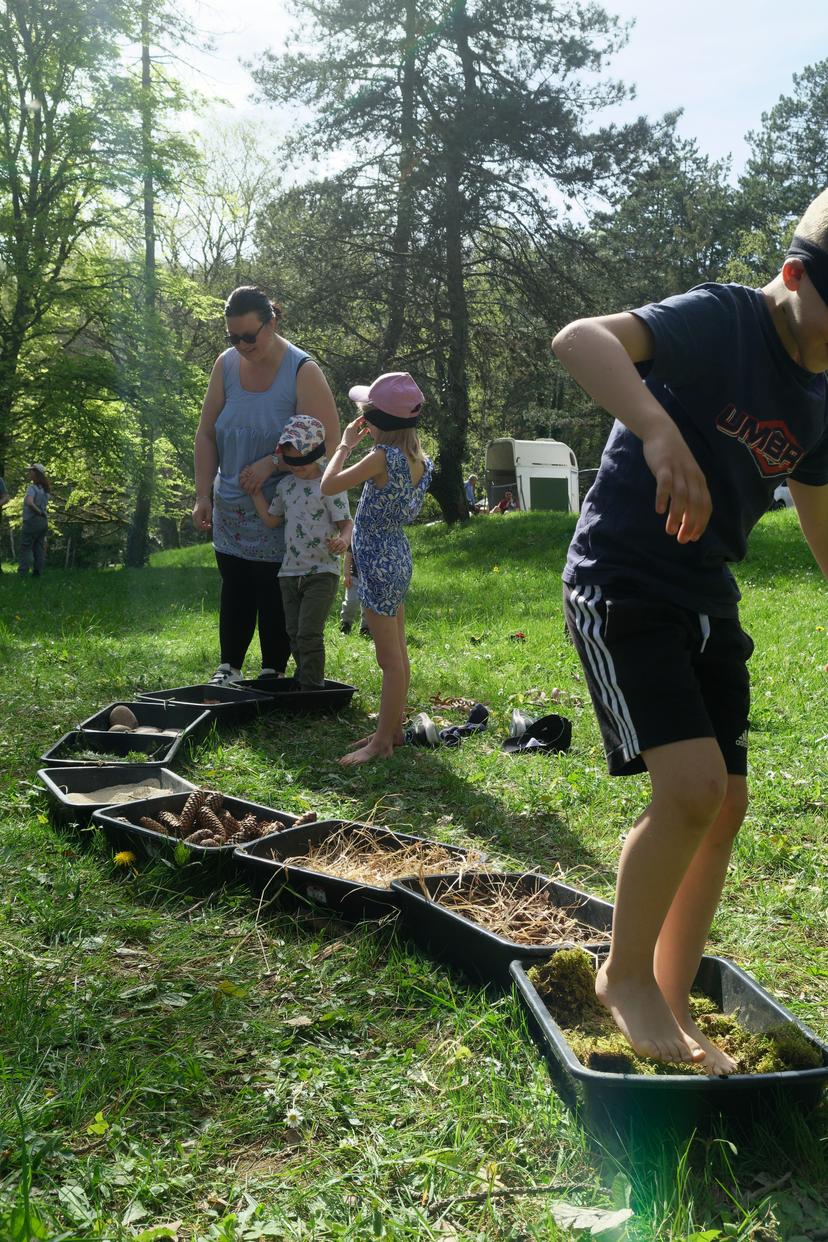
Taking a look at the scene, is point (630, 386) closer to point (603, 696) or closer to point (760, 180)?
point (603, 696)

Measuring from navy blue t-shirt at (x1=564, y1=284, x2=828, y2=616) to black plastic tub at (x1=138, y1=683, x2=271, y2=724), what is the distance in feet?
11.2

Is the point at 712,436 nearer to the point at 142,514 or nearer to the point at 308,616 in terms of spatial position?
the point at 308,616

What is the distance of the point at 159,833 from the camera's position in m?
3.42

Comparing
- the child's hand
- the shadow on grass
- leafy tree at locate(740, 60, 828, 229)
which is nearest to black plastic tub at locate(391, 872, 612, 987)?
the child's hand

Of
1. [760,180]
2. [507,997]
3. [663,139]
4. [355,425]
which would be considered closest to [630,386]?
[507,997]

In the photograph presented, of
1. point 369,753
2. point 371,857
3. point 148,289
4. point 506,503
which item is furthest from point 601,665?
point 506,503

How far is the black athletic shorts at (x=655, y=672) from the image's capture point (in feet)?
7.04

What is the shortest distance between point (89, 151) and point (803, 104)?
32900mm

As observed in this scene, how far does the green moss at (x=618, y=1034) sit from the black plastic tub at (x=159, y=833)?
1.18 m

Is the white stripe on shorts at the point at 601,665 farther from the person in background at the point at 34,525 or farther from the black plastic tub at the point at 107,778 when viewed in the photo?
the person in background at the point at 34,525

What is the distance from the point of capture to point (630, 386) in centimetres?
201

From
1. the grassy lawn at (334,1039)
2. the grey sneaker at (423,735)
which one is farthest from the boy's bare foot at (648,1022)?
the grey sneaker at (423,735)

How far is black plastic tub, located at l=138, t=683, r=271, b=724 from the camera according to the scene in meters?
5.40

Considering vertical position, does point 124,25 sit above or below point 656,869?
above
